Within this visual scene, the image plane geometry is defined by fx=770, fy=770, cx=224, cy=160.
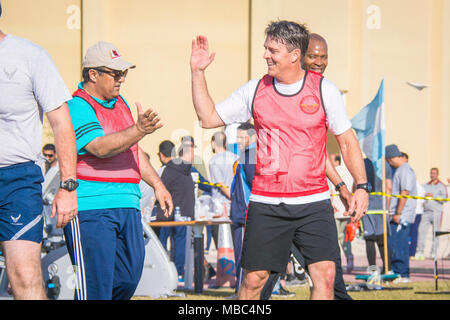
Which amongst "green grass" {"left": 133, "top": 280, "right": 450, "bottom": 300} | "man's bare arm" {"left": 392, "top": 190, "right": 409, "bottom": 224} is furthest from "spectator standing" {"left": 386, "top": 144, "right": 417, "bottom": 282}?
"green grass" {"left": 133, "top": 280, "right": 450, "bottom": 300}

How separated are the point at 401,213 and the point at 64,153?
9.67m

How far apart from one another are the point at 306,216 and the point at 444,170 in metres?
17.2

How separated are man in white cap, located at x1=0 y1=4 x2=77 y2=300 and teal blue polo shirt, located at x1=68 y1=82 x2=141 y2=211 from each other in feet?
1.87

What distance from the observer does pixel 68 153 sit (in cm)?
477

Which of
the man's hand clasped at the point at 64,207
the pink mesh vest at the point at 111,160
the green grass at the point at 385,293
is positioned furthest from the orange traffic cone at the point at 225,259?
the man's hand clasped at the point at 64,207

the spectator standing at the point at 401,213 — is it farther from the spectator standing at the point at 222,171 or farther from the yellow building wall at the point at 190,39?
the yellow building wall at the point at 190,39

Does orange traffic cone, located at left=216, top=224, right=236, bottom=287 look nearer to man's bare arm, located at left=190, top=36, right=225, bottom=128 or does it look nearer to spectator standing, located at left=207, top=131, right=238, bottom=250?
spectator standing, located at left=207, top=131, right=238, bottom=250

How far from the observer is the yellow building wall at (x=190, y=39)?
66.5 feet

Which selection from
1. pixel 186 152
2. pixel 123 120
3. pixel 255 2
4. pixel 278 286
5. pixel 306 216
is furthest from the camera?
pixel 255 2

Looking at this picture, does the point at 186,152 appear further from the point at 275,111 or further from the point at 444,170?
the point at 444,170

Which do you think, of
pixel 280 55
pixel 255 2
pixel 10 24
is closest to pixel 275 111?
pixel 280 55

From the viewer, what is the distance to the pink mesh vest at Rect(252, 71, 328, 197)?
518 cm

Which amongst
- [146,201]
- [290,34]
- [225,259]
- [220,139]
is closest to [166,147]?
[220,139]

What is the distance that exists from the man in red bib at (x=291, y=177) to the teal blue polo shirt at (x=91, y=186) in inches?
30.4
